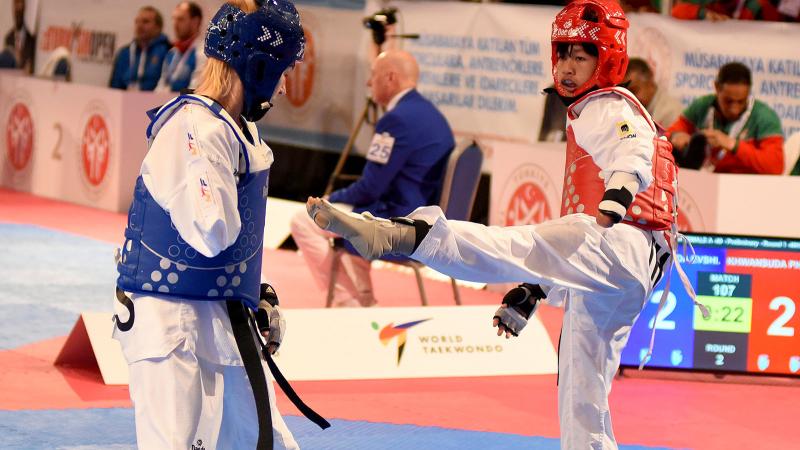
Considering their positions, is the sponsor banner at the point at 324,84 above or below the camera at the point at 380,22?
below

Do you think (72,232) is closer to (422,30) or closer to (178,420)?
(422,30)

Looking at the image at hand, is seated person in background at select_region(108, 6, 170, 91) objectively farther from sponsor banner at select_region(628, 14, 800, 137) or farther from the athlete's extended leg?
the athlete's extended leg

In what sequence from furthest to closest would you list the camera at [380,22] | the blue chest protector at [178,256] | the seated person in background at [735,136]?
the camera at [380,22] → the seated person in background at [735,136] → the blue chest protector at [178,256]

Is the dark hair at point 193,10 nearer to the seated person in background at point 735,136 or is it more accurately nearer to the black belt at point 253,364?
the seated person in background at point 735,136

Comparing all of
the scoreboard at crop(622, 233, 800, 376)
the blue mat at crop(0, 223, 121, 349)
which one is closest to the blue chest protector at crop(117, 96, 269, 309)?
the scoreboard at crop(622, 233, 800, 376)

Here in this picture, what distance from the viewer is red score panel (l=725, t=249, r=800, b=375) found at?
7.44 metres

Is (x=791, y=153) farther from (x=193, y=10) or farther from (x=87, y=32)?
(x=87, y=32)

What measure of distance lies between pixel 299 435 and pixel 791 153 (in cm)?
476

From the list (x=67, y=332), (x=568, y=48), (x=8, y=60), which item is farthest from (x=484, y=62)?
(x=8, y=60)

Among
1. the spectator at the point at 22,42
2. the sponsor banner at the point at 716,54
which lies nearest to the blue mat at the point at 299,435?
the sponsor banner at the point at 716,54

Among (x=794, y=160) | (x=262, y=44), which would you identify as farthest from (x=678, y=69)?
(x=262, y=44)

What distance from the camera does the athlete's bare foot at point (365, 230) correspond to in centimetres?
384

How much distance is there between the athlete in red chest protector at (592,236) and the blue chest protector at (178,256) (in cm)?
71

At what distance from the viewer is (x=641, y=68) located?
971 centimetres
